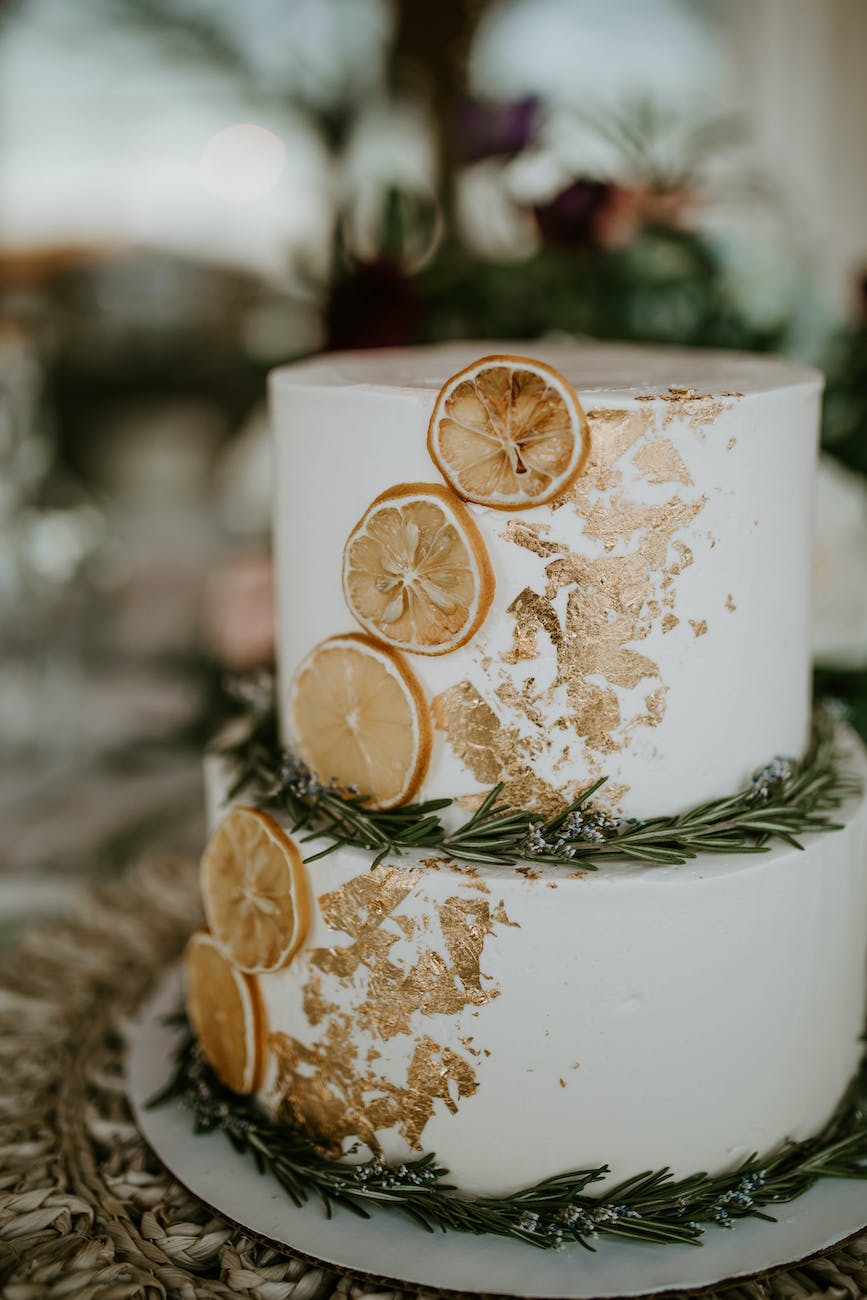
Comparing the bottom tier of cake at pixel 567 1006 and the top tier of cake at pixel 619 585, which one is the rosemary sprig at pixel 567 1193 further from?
the top tier of cake at pixel 619 585

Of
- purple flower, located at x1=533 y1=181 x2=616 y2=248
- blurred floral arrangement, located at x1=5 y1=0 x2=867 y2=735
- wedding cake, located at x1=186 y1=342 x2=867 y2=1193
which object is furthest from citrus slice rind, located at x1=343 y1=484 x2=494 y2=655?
purple flower, located at x1=533 y1=181 x2=616 y2=248

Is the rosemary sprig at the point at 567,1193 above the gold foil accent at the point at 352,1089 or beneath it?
beneath

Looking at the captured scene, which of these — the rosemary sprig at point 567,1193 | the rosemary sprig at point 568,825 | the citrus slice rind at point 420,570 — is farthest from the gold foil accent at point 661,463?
the rosemary sprig at point 567,1193

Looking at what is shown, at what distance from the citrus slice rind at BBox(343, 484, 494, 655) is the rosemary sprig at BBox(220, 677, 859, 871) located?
0.46 feet

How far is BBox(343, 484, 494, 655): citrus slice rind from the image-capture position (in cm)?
89

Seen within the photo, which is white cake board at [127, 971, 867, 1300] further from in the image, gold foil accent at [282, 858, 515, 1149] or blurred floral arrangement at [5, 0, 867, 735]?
blurred floral arrangement at [5, 0, 867, 735]

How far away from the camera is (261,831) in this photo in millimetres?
1011

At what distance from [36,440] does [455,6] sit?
1565 mm

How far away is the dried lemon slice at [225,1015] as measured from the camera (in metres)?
1.07

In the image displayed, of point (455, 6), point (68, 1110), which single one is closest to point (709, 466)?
point (68, 1110)

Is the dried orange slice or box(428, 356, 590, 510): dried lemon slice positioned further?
the dried orange slice

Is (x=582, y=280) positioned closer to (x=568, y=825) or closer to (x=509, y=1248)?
(x=568, y=825)

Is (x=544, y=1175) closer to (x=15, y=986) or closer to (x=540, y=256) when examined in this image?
(x=15, y=986)

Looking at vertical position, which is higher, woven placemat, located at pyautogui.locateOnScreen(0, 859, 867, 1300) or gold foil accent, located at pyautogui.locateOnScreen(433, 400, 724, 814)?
gold foil accent, located at pyautogui.locateOnScreen(433, 400, 724, 814)
